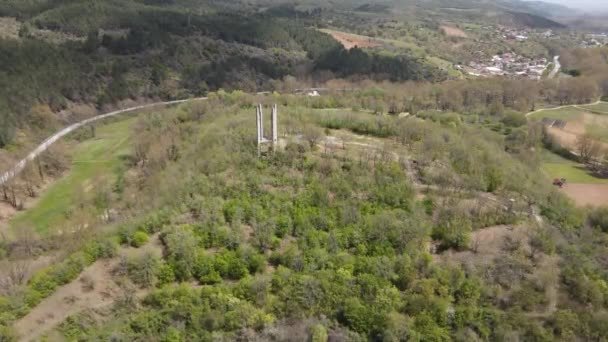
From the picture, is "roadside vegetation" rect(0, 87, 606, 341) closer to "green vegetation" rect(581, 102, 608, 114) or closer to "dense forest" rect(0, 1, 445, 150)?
"dense forest" rect(0, 1, 445, 150)

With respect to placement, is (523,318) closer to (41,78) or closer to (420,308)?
(420,308)

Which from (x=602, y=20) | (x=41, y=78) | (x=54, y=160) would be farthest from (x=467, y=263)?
(x=602, y=20)

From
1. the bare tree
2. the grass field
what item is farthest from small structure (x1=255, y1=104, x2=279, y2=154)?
the bare tree

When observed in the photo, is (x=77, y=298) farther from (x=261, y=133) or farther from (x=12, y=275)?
(x=261, y=133)

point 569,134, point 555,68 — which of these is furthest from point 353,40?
point 569,134

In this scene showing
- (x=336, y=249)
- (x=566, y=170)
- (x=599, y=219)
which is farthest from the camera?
(x=566, y=170)

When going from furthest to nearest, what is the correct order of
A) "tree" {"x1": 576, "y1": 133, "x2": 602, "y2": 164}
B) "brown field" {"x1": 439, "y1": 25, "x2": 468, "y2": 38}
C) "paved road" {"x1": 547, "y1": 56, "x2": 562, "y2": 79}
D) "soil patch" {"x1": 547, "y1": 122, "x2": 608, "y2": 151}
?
1. "brown field" {"x1": 439, "y1": 25, "x2": 468, "y2": 38}
2. "paved road" {"x1": 547, "y1": 56, "x2": 562, "y2": 79}
3. "soil patch" {"x1": 547, "y1": 122, "x2": 608, "y2": 151}
4. "tree" {"x1": 576, "y1": 133, "x2": 602, "y2": 164}
